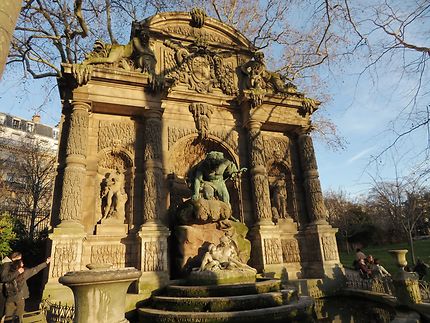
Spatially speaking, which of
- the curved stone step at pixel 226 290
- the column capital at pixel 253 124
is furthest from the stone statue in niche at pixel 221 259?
the column capital at pixel 253 124

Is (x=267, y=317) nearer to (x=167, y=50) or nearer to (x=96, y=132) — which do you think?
(x=96, y=132)

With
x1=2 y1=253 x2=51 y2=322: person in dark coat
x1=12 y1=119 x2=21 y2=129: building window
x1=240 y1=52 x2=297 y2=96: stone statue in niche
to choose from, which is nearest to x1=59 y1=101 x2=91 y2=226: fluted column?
x1=2 y1=253 x2=51 y2=322: person in dark coat

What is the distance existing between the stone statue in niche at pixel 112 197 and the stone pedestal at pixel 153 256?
1097 mm

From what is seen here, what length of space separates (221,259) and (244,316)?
211 centimetres

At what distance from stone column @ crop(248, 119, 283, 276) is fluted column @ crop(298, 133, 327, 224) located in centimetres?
171

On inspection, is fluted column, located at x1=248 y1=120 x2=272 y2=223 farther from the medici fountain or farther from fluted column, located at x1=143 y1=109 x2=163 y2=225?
fluted column, located at x1=143 y1=109 x2=163 y2=225

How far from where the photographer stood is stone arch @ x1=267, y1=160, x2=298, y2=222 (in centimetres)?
1156

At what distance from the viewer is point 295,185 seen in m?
11.9

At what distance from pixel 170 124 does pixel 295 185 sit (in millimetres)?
5399

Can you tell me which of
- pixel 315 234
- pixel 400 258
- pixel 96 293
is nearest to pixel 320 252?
pixel 315 234

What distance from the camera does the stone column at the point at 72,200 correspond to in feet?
25.2

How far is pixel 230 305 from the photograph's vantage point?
5898 millimetres

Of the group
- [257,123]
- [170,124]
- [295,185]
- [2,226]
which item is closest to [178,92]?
[170,124]

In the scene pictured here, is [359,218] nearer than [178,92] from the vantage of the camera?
No
